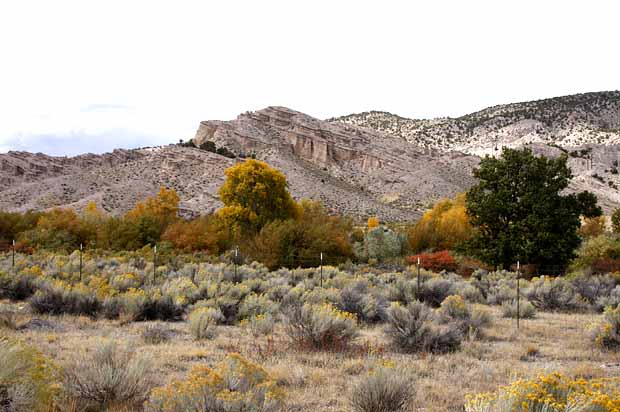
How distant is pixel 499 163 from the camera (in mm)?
30625

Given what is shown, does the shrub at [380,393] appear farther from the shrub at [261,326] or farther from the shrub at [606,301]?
the shrub at [606,301]

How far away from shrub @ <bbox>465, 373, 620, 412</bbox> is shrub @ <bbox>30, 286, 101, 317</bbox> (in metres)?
12.1

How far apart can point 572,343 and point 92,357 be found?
993 centimetres

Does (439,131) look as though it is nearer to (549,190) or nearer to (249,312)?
(549,190)

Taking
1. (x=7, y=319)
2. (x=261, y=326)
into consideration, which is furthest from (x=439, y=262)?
(x=7, y=319)

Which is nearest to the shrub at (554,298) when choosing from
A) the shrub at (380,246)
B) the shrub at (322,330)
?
the shrub at (322,330)

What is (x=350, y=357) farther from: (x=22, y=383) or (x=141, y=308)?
(x=141, y=308)

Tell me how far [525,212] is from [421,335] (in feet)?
68.3

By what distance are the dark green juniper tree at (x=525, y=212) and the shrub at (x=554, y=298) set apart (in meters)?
8.79

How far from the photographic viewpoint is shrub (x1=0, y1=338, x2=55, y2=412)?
5.54 metres

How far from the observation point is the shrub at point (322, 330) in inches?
428

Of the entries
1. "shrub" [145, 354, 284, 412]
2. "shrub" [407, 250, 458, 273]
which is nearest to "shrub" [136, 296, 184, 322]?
"shrub" [145, 354, 284, 412]

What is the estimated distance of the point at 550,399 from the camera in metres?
4.86

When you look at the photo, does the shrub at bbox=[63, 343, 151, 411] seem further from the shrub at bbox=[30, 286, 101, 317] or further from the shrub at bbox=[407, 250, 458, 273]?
the shrub at bbox=[407, 250, 458, 273]
